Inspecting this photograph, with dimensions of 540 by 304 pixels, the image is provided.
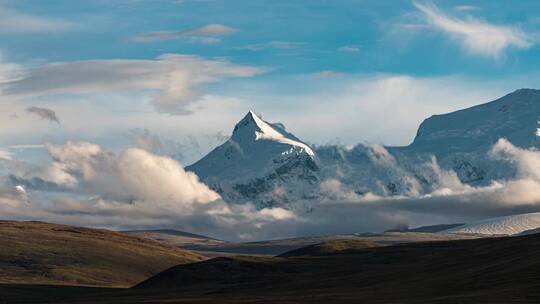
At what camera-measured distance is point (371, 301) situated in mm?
155125

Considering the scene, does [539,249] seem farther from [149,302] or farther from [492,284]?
[149,302]

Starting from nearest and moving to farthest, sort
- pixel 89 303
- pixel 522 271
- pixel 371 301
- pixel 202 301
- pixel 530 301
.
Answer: pixel 530 301 < pixel 371 301 < pixel 522 271 < pixel 202 301 < pixel 89 303

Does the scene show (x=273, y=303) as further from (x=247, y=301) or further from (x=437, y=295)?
(x=437, y=295)

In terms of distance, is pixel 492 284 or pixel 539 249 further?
pixel 539 249

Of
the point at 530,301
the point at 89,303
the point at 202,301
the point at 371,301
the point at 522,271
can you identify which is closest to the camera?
the point at 530,301

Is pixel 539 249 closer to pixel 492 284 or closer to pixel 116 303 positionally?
pixel 492 284

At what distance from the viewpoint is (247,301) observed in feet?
579

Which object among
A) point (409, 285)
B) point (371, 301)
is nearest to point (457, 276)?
point (409, 285)

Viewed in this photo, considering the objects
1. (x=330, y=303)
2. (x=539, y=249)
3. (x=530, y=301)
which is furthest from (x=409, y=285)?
(x=530, y=301)

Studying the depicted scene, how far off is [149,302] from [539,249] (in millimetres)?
73637

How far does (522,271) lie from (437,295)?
16.5 meters

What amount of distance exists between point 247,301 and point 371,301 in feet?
95.3

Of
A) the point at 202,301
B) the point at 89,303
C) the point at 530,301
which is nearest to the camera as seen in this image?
the point at 530,301

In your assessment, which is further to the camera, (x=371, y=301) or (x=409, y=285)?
(x=409, y=285)
